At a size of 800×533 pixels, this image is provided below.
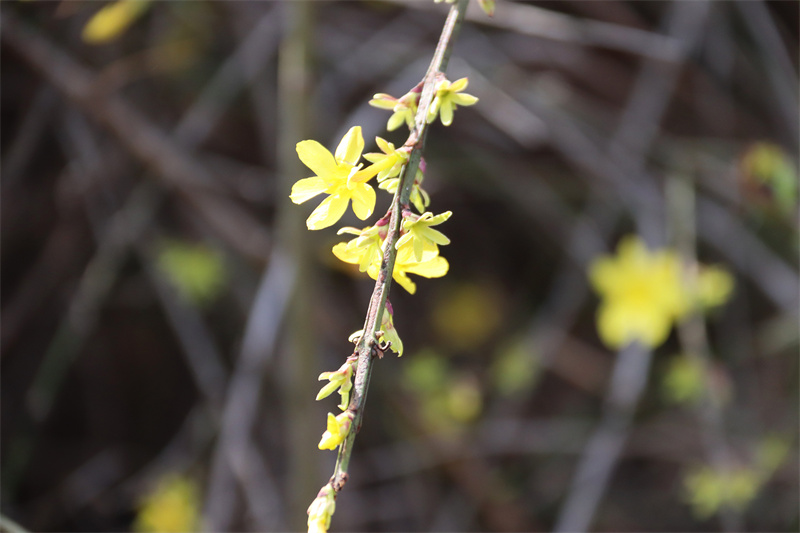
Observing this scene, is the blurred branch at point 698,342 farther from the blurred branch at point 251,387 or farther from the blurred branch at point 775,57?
the blurred branch at point 251,387

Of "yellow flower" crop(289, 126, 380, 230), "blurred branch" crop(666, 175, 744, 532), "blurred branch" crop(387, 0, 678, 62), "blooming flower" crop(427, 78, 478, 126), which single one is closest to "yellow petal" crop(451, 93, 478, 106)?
"blooming flower" crop(427, 78, 478, 126)

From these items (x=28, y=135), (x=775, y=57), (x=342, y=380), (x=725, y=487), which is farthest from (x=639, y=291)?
(x=28, y=135)

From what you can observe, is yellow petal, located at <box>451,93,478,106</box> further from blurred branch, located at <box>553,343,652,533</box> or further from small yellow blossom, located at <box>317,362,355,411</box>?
blurred branch, located at <box>553,343,652,533</box>

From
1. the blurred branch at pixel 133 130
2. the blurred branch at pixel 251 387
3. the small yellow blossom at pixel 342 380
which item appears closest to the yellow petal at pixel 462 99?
the small yellow blossom at pixel 342 380

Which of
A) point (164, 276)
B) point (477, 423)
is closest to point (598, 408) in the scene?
point (477, 423)

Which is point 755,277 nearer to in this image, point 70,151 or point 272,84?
point 272,84

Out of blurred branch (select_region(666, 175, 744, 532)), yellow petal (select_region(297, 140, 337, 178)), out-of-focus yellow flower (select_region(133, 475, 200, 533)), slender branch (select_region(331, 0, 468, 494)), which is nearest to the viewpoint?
slender branch (select_region(331, 0, 468, 494))
